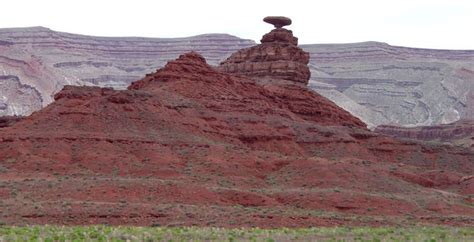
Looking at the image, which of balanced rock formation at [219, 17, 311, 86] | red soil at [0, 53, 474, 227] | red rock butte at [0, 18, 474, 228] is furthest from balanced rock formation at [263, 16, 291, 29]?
red soil at [0, 53, 474, 227]

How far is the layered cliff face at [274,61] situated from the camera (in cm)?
9938

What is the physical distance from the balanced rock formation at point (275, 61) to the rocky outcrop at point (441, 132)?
128ft

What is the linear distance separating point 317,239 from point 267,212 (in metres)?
14.8

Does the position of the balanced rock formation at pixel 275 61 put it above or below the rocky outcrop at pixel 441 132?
above

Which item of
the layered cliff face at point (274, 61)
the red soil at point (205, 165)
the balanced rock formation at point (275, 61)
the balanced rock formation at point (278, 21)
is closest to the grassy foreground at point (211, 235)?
the red soil at point (205, 165)

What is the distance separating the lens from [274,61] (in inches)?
3952

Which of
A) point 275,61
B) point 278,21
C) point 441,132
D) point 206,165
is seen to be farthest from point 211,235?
point 441,132

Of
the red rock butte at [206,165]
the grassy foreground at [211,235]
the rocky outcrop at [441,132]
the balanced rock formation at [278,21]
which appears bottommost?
the rocky outcrop at [441,132]

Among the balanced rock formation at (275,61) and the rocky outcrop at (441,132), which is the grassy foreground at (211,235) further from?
the rocky outcrop at (441,132)

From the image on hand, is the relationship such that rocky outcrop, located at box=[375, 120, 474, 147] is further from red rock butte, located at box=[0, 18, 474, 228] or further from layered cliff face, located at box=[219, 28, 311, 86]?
red rock butte, located at box=[0, 18, 474, 228]

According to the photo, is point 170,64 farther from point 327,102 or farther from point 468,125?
point 468,125

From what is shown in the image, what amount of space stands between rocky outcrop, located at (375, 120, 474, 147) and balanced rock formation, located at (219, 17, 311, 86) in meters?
39.1

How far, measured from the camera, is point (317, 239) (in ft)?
129

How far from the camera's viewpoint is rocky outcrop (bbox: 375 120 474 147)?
457 ft
